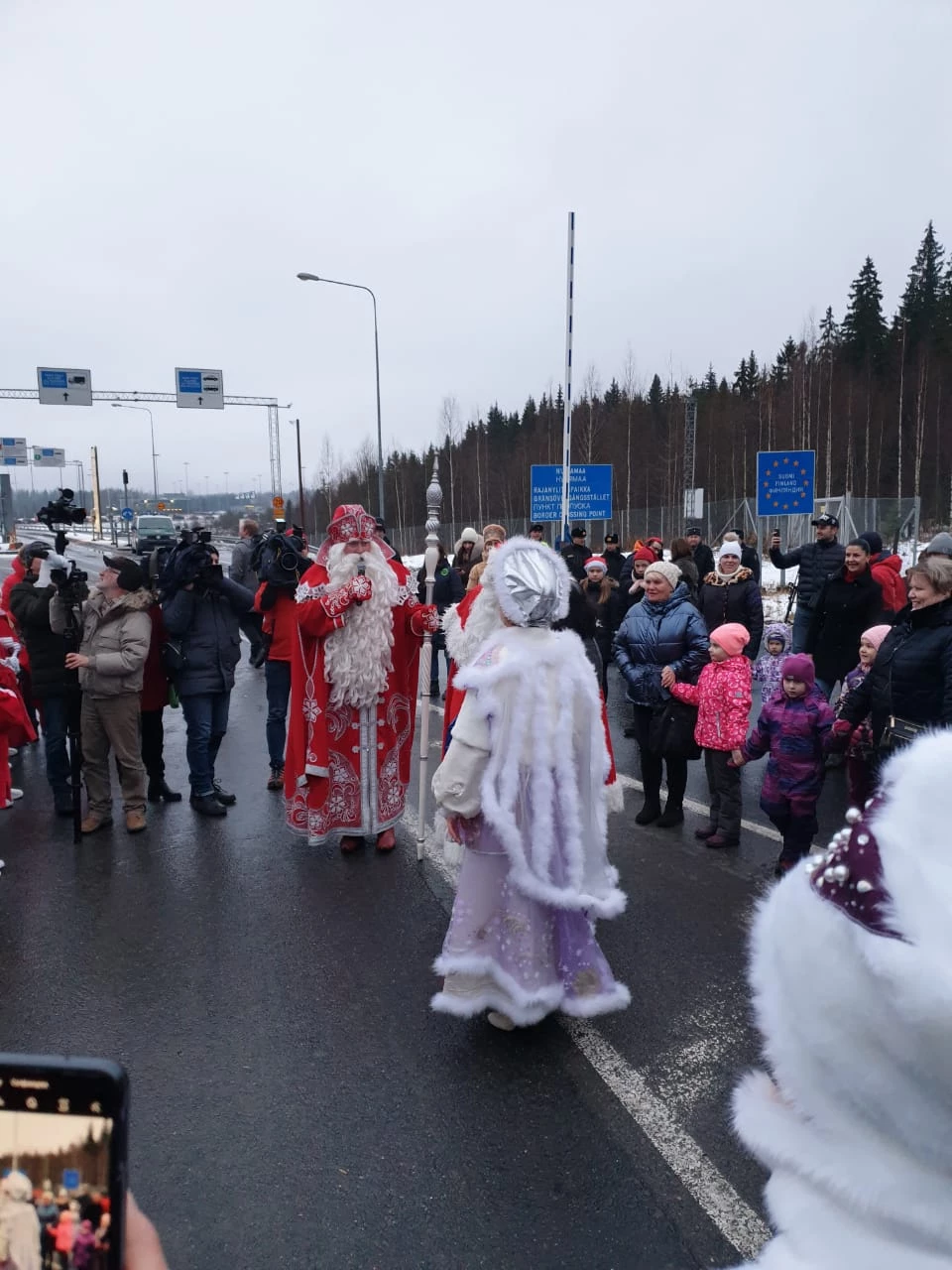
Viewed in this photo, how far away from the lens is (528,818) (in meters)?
3.29

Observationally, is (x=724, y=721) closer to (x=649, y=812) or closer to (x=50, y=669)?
(x=649, y=812)

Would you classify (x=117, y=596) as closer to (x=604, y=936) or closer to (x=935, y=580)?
(x=604, y=936)

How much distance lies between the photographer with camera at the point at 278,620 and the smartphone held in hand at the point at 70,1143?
559 cm

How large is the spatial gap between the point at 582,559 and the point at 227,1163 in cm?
938

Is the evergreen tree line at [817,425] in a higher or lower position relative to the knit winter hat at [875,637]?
higher

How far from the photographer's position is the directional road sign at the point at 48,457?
64562 millimetres

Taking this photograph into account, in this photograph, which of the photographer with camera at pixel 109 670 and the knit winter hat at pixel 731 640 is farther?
the photographer with camera at pixel 109 670

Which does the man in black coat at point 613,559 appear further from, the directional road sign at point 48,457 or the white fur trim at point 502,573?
the directional road sign at point 48,457

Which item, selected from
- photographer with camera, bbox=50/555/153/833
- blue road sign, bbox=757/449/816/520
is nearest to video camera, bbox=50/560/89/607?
photographer with camera, bbox=50/555/153/833

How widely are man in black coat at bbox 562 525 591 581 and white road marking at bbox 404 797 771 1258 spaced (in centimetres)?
787

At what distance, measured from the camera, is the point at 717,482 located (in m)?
44.5

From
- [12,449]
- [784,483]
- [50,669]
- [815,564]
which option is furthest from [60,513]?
[12,449]

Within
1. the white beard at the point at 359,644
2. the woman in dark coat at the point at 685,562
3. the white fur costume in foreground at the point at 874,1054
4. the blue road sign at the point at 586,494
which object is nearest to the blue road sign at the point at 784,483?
the blue road sign at the point at 586,494

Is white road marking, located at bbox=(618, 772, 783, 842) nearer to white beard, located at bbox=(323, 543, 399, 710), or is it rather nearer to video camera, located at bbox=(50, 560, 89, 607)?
white beard, located at bbox=(323, 543, 399, 710)
